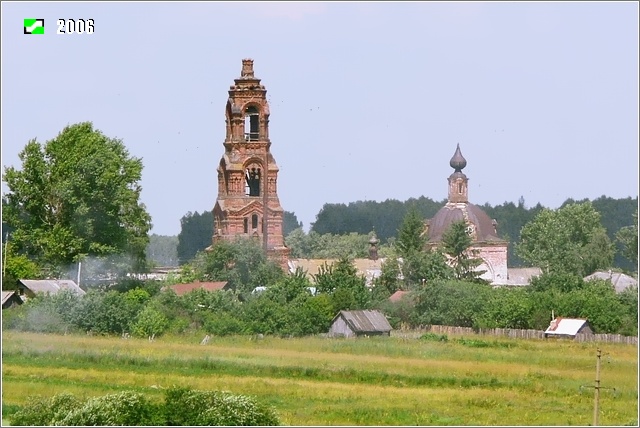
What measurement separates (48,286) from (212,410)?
24201 millimetres

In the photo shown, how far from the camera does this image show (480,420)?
32.1 metres

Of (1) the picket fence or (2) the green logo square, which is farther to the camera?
(1) the picket fence

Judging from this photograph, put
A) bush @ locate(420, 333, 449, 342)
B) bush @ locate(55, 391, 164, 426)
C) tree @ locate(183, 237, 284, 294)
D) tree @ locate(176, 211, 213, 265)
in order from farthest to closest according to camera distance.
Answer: tree @ locate(176, 211, 213, 265) < tree @ locate(183, 237, 284, 294) < bush @ locate(420, 333, 449, 342) < bush @ locate(55, 391, 164, 426)

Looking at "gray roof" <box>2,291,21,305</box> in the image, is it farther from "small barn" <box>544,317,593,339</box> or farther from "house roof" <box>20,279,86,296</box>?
"small barn" <box>544,317,593,339</box>

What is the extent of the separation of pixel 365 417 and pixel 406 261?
35.0m

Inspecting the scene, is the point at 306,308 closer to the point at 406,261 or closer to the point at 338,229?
the point at 406,261

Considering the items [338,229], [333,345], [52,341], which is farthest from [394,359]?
[338,229]

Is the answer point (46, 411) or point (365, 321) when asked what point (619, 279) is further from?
point (46, 411)

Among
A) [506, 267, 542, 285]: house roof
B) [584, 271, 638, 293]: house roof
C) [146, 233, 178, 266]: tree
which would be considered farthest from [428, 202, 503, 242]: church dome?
[146, 233, 178, 266]: tree

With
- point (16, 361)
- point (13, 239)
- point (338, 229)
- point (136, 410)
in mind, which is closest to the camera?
point (136, 410)

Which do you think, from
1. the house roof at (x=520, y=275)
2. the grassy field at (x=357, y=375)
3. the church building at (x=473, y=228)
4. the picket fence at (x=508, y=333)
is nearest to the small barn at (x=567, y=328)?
the picket fence at (x=508, y=333)

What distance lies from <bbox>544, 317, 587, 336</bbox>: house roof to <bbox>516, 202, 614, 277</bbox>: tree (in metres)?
23.1

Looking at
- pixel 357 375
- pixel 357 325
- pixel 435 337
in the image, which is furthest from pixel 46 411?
pixel 357 325

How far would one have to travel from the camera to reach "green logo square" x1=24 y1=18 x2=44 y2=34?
37.3 meters
